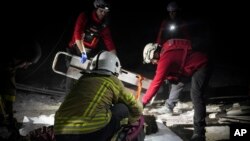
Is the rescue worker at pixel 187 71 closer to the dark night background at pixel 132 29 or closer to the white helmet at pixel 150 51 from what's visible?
the white helmet at pixel 150 51

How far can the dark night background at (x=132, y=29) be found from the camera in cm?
1014

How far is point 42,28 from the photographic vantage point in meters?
12.4

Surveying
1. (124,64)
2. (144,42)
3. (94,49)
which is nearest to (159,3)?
(144,42)

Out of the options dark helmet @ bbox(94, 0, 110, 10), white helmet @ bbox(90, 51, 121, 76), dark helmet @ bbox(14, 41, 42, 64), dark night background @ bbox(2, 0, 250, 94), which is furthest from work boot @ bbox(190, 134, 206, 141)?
dark night background @ bbox(2, 0, 250, 94)

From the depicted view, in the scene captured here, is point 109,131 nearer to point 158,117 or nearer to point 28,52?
point 28,52

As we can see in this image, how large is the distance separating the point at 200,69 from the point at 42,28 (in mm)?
8545

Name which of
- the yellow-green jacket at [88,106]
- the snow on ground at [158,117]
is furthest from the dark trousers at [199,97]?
the yellow-green jacket at [88,106]

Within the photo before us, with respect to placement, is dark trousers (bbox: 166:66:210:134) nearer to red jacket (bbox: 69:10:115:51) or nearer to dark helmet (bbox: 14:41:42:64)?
red jacket (bbox: 69:10:115:51)

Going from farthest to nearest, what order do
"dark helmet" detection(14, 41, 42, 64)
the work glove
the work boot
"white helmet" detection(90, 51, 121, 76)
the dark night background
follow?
the dark night background
the work glove
"dark helmet" detection(14, 41, 42, 64)
the work boot
"white helmet" detection(90, 51, 121, 76)

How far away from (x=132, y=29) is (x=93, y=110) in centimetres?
1247

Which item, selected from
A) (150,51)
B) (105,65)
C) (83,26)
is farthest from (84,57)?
(105,65)

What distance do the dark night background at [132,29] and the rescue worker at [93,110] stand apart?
537 centimetres

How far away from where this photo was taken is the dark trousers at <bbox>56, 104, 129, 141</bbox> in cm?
358

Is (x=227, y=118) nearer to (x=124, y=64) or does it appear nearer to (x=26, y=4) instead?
(x=124, y=64)
